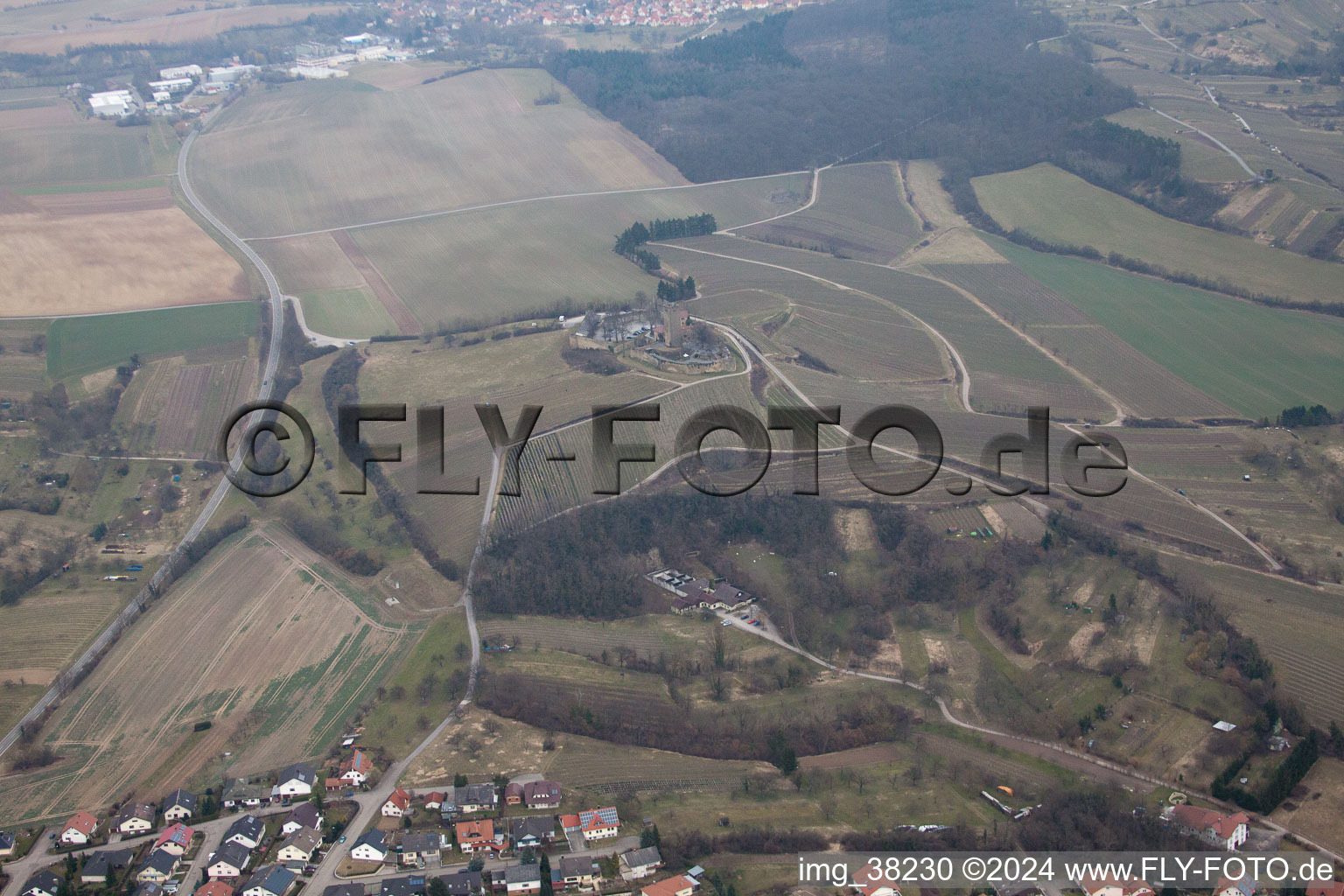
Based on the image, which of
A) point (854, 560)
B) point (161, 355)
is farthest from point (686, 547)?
point (161, 355)

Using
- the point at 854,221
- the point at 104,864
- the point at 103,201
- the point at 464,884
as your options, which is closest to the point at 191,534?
the point at 104,864

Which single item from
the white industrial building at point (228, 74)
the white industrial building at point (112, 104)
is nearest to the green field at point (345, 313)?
the white industrial building at point (112, 104)

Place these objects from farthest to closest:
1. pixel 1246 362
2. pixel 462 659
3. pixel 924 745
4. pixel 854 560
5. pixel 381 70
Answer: pixel 381 70
pixel 1246 362
pixel 854 560
pixel 462 659
pixel 924 745

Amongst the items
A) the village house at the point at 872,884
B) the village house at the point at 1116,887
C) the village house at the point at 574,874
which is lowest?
the village house at the point at 574,874

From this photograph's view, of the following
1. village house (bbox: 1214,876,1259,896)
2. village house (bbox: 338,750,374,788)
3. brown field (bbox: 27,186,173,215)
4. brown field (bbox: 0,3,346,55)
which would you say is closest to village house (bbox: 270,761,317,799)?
village house (bbox: 338,750,374,788)

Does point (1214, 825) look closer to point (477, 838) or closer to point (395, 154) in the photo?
point (477, 838)

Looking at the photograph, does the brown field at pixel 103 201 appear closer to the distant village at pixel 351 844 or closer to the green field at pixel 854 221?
the green field at pixel 854 221

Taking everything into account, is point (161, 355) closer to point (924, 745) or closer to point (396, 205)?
point (396, 205)
